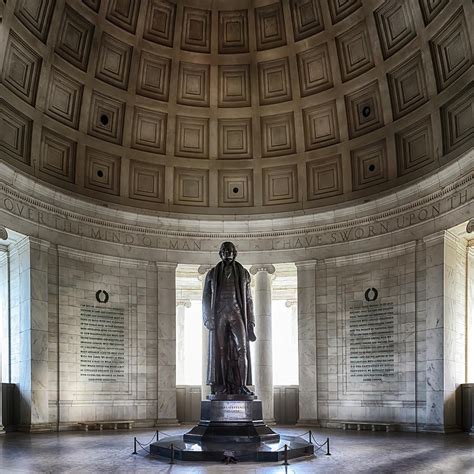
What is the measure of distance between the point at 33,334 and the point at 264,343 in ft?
31.3

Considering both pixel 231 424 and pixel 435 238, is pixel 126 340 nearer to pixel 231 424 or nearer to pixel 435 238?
pixel 231 424

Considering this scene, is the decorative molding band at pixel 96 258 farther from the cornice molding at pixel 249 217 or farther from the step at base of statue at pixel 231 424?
the step at base of statue at pixel 231 424

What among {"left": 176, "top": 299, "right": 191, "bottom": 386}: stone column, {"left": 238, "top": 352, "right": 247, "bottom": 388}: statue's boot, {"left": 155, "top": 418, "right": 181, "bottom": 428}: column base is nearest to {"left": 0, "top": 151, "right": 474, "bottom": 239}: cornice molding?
{"left": 176, "top": 299, "right": 191, "bottom": 386}: stone column

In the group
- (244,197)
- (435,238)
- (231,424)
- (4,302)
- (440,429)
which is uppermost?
(244,197)

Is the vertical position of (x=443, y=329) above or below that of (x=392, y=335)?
above

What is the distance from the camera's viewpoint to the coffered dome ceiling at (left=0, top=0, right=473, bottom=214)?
24.4 metres

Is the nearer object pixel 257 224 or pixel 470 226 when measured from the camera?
pixel 470 226

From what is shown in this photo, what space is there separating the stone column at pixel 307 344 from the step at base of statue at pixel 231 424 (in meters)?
10.1

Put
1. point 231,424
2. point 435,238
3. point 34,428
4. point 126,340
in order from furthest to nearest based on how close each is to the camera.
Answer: point 126,340 < point 435,238 < point 34,428 < point 231,424

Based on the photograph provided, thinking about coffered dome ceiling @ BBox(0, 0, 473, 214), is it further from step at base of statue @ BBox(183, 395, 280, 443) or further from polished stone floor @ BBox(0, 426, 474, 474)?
step at base of statue @ BBox(183, 395, 280, 443)

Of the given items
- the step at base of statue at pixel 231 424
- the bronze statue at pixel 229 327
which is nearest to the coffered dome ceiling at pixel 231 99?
the bronze statue at pixel 229 327

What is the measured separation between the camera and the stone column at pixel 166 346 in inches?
1086

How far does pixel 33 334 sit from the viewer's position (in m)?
23.6

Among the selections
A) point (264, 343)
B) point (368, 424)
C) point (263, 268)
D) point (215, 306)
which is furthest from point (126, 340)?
point (215, 306)
